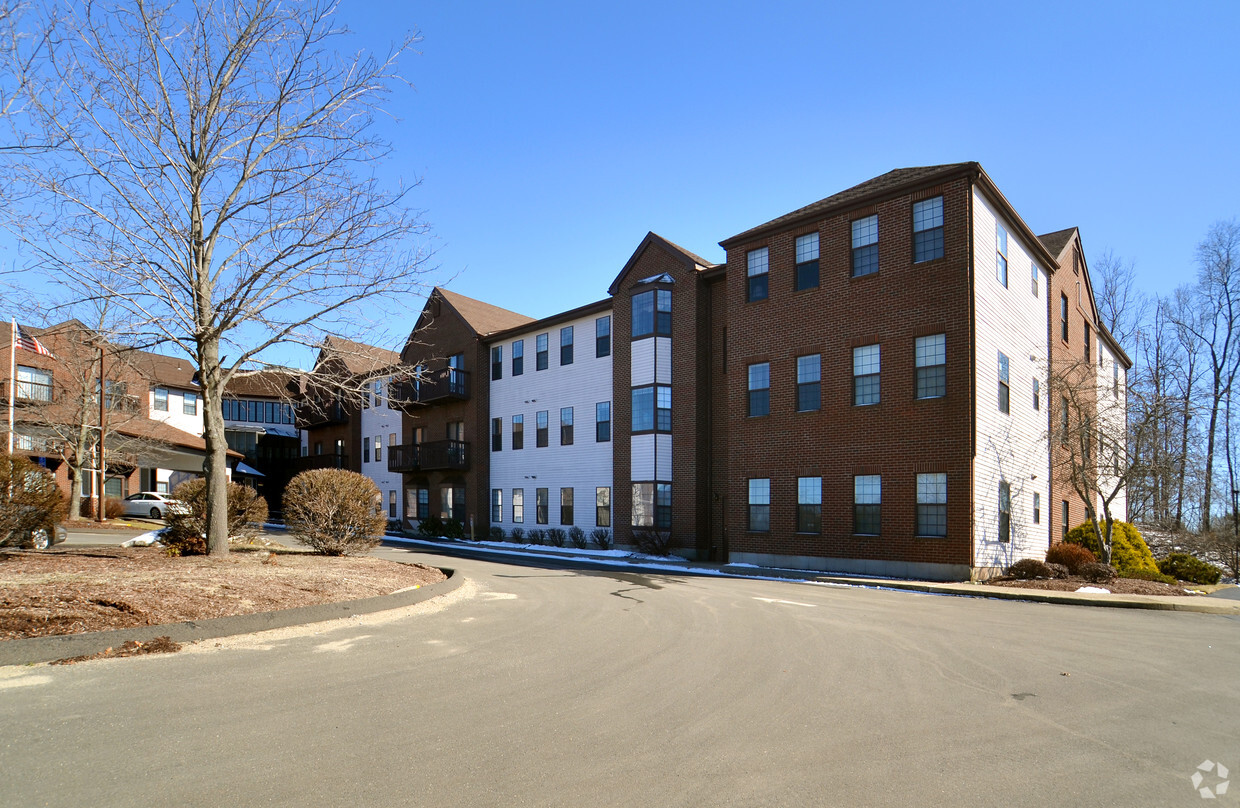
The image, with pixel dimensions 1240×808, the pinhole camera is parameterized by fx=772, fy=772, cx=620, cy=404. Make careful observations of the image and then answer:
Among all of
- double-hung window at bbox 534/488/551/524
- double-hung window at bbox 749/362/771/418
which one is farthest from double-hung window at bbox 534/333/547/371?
double-hung window at bbox 749/362/771/418

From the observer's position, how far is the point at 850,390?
2145 centimetres

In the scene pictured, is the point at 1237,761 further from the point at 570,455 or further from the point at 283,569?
the point at 570,455

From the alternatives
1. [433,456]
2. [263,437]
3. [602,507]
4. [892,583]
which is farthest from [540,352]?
[263,437]

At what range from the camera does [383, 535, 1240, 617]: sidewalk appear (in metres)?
15.0

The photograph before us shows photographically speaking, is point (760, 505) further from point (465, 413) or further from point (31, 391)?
point (31, 391)

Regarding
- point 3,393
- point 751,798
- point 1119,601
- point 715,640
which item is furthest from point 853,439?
point 3,393

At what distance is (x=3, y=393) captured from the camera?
37406 millimetres

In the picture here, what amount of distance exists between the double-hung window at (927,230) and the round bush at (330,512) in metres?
15.2

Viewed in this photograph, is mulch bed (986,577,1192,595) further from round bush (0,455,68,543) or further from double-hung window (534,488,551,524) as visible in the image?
round bush (0,455,68,543)

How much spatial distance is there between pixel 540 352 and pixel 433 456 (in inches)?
343

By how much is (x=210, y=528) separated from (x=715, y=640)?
10.2 m

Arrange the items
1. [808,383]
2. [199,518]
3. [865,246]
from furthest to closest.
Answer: [808,383] → [865,246] → [199,518]

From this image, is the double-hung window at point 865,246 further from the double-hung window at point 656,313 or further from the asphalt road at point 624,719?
the asphalt road at point 624,719

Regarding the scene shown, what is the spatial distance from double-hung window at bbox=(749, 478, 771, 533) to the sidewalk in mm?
1314
